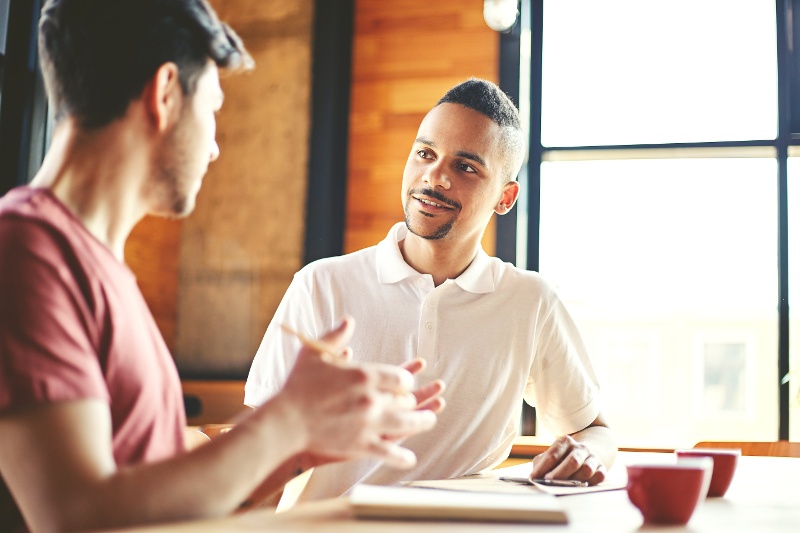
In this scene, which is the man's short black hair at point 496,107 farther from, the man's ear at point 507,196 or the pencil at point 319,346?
the pencil at point 319,346

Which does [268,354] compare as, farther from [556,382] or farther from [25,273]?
[25,273]

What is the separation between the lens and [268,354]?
6.01 ft

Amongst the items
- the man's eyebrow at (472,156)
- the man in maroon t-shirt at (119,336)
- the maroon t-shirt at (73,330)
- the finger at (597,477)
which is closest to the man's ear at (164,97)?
the man in maroon t-shirt at (119,336)

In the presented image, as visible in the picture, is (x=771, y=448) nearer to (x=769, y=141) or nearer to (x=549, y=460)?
(x=549, y=460)

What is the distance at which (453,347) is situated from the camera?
6.05 ft

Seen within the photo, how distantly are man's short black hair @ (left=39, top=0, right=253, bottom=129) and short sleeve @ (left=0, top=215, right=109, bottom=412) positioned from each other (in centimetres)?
19

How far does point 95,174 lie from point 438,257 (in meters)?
1.13

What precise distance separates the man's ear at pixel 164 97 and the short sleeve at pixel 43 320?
208 millimetres

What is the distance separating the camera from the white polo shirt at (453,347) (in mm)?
1788

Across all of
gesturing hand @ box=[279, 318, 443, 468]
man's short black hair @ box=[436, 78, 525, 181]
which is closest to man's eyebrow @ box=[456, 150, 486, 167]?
man's short black hair @ box=[436, 78, 525, 181]

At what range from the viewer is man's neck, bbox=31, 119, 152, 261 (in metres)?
0.94

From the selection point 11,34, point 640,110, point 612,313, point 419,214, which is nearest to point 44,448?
point 419,214

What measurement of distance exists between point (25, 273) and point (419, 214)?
1225 millimetres

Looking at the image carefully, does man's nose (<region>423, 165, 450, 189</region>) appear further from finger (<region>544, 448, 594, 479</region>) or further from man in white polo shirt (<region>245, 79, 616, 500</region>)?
finger (<region>544, 448, 594, 479</region>)
